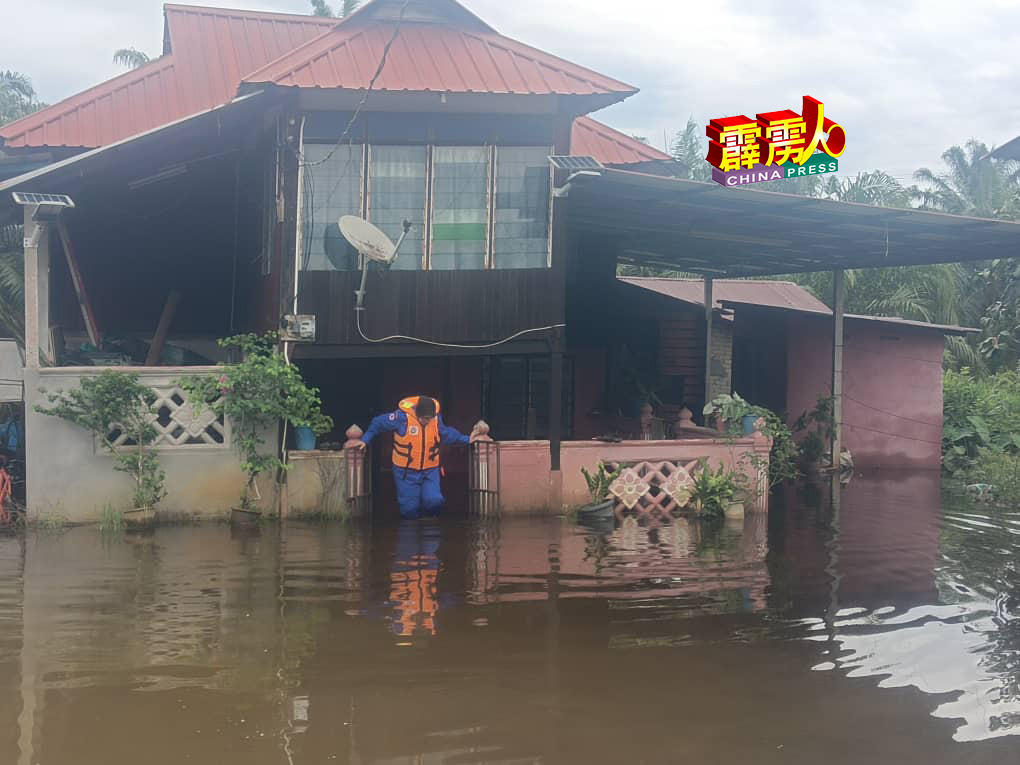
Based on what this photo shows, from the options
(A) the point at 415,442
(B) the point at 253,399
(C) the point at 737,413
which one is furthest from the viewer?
(C) the point at 737,413

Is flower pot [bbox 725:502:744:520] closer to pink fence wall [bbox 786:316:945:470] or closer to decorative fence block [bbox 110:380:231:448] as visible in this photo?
decorative fence block [bbox 110:380:231:448]

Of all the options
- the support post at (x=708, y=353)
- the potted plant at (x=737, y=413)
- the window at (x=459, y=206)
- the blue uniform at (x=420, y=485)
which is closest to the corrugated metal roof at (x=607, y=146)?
the support post at (x=708, y=353)

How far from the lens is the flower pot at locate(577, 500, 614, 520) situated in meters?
12.4

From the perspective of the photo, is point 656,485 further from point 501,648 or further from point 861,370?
point 861,370

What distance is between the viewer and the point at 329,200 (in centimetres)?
1243

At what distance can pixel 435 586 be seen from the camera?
9.05m

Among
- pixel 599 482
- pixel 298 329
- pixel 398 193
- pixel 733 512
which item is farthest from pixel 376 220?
pixel 733 512

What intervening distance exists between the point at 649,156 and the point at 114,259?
338 inches

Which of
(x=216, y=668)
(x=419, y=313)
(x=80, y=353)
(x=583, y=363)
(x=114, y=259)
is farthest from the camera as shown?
(x=583, y=363)

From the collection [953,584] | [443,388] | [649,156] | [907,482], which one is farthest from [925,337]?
[953,584]

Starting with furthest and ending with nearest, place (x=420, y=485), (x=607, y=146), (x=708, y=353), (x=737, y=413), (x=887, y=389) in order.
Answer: (x=887, y=389)
(x=708, y=353)
(x=607, y=146)
(x=737, y=413)
(x=420, y=485)

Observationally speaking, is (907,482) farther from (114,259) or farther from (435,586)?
(114,259)

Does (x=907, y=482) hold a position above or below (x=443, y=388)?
below

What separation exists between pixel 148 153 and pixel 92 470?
428 cm
